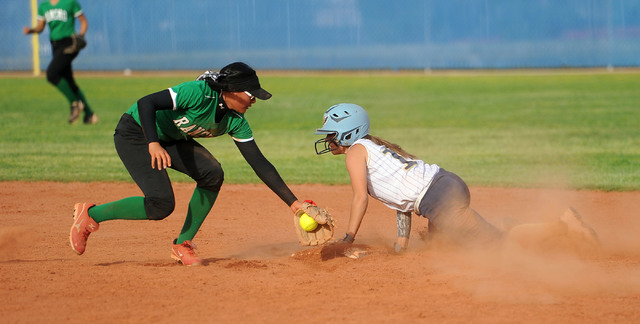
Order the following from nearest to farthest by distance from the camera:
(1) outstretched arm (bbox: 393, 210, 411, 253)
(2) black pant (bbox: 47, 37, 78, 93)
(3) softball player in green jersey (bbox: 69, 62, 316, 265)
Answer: (3) softball player in green jersey (bbox: 69, 62, 316, 265) < (1) outstretched arm (bbox: 393, 210, 411, 253) < (2) black pant (bbox: 47, 37, 78, 93)

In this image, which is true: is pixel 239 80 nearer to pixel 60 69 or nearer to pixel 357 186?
pixel 357 186

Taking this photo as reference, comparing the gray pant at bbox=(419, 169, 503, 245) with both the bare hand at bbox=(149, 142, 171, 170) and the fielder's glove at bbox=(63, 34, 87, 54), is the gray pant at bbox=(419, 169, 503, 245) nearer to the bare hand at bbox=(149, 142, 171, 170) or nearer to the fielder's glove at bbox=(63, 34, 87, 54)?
→ the bare hand at bbox=(149, 142, 171, 170)

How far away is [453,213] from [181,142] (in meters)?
1.98

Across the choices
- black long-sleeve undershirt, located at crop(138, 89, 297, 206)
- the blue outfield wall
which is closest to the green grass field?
the blue outfield wall

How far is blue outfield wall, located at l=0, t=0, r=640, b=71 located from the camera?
90.6 ft

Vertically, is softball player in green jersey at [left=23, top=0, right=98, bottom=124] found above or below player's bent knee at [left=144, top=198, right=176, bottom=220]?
above

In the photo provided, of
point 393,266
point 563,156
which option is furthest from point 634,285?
point 563,156

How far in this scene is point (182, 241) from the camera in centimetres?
577

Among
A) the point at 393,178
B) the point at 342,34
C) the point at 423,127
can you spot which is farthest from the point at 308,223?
the point at 342,34

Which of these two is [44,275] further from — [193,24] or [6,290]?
[193,24]

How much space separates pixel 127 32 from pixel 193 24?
8.22 feet

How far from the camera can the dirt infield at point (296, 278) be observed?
441 cm

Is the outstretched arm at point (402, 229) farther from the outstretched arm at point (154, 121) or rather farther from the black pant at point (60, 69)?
the black pant at point (60, 69)

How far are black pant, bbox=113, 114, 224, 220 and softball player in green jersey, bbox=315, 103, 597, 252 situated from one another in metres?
0.81
